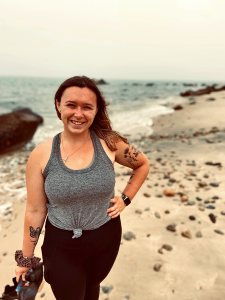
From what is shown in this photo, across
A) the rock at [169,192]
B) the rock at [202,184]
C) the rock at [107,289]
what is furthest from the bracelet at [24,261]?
the rock at [202,184]

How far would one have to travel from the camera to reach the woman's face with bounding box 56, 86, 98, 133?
1.77 metres

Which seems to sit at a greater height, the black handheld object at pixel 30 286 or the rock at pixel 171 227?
the black handheld object at pixel 30 286

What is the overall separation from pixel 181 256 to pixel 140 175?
6.38 ft

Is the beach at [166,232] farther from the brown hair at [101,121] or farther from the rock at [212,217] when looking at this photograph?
the brown hair at [101,121]

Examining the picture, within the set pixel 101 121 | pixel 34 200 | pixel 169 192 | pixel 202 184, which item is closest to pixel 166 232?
pixel 169 192

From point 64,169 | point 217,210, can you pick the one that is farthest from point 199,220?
point 64,169

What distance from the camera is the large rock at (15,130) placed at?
9.76 m

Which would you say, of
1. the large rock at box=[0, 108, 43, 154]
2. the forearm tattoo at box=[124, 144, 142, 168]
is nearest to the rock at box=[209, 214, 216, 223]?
the forearm tattoo at box=[124, 144, 142, 168]

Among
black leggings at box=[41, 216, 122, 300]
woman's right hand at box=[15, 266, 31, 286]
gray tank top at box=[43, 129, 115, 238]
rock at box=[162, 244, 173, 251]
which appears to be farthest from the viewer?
rock at box=[162, 244, 173, 251]

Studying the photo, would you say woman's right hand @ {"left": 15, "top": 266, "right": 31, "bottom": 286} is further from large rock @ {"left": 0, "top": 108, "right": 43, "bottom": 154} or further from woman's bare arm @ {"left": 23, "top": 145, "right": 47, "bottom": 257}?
large rock @ {"left": 0, "top": 108, "right": 43, "bottom": 154}

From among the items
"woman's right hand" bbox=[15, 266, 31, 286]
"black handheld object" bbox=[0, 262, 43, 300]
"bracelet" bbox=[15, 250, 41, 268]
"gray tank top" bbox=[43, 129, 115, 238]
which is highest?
"gray tank top" bbox=[43, 129, 115, 238]

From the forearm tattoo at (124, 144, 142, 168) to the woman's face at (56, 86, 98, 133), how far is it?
566 millimetres

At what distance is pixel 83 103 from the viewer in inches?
71.0

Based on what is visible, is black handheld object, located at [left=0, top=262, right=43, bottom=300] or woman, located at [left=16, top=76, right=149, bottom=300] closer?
woman, located at [left=16, top=76, right=149, bottom=300]
